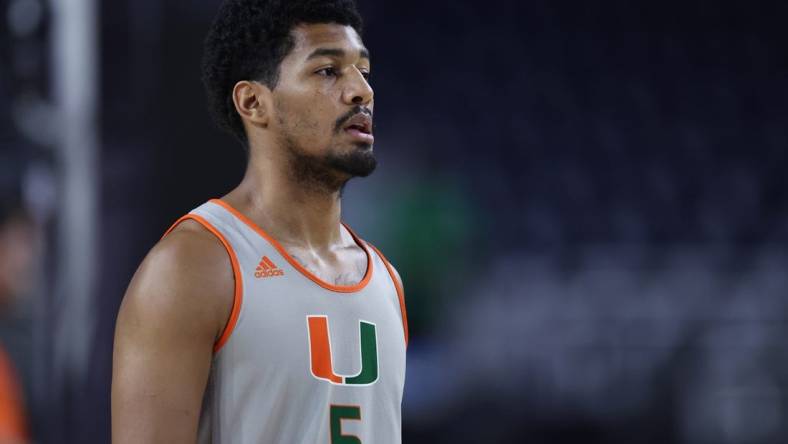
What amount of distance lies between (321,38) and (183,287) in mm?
631

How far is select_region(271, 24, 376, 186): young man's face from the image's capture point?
229cm

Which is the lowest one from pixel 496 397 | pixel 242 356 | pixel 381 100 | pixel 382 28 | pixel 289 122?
pixel 496 397

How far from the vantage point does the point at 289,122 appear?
2307 millimetres

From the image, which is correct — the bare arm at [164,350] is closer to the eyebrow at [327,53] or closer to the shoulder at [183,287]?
the shoulder at [183,287]

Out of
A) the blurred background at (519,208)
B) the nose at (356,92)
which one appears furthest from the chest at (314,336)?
the blurred background at (519,208)

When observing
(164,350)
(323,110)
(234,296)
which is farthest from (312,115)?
(164,350)

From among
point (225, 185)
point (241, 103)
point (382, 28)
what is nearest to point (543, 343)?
point (382, 28)

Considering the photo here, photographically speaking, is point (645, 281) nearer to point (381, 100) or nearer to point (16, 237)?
point (381, 100)

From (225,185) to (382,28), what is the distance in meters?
4.21

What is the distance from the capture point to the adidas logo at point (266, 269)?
2.14 m

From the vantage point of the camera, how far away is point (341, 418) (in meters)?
2.15

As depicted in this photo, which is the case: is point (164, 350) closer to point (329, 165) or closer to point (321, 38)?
point (329, 165)

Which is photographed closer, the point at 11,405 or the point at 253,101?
the point at 253,101

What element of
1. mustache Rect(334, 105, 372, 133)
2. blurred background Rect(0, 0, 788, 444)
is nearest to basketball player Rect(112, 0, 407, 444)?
mustache Rect(334, 105, 372, 133)
